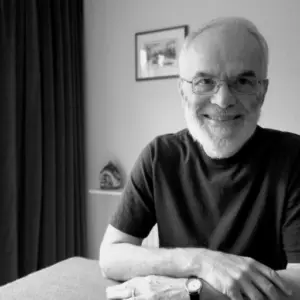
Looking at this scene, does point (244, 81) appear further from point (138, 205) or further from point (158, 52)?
point (158, 52)

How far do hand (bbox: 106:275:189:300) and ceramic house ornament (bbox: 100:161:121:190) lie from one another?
176cm

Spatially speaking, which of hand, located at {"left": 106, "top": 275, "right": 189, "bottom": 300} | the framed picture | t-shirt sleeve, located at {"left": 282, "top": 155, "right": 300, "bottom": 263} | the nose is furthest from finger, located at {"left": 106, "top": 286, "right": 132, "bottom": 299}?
the framed picture

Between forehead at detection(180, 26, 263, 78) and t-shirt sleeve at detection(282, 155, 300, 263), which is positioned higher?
forehead at detection(180, 26, 263, 78)

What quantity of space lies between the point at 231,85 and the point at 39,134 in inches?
66.8

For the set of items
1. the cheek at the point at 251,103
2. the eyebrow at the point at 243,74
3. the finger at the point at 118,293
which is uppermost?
the eyebrow at the point at 243,74

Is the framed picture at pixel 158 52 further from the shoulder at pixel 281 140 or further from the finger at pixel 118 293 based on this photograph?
the finger at pixel 118 293

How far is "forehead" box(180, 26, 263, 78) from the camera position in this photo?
1.00 m

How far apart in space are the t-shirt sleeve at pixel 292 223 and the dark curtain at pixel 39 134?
1720 millimetres

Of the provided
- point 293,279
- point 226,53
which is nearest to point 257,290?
point 293,279

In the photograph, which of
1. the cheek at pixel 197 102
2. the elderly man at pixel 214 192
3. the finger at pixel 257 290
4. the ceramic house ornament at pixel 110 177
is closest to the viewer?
the finger at pixel 257 290

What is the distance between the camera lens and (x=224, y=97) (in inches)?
39.7

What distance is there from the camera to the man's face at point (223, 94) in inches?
39.6

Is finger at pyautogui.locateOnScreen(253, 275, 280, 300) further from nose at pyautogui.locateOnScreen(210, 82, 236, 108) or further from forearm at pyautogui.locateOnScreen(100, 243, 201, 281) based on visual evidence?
nose at pyautogui.locateOnScreen(210, 82, 236, 108)

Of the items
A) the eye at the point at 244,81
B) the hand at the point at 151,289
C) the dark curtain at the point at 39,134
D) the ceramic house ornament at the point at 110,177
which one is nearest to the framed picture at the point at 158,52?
the dark curtain at the point at 39,134
